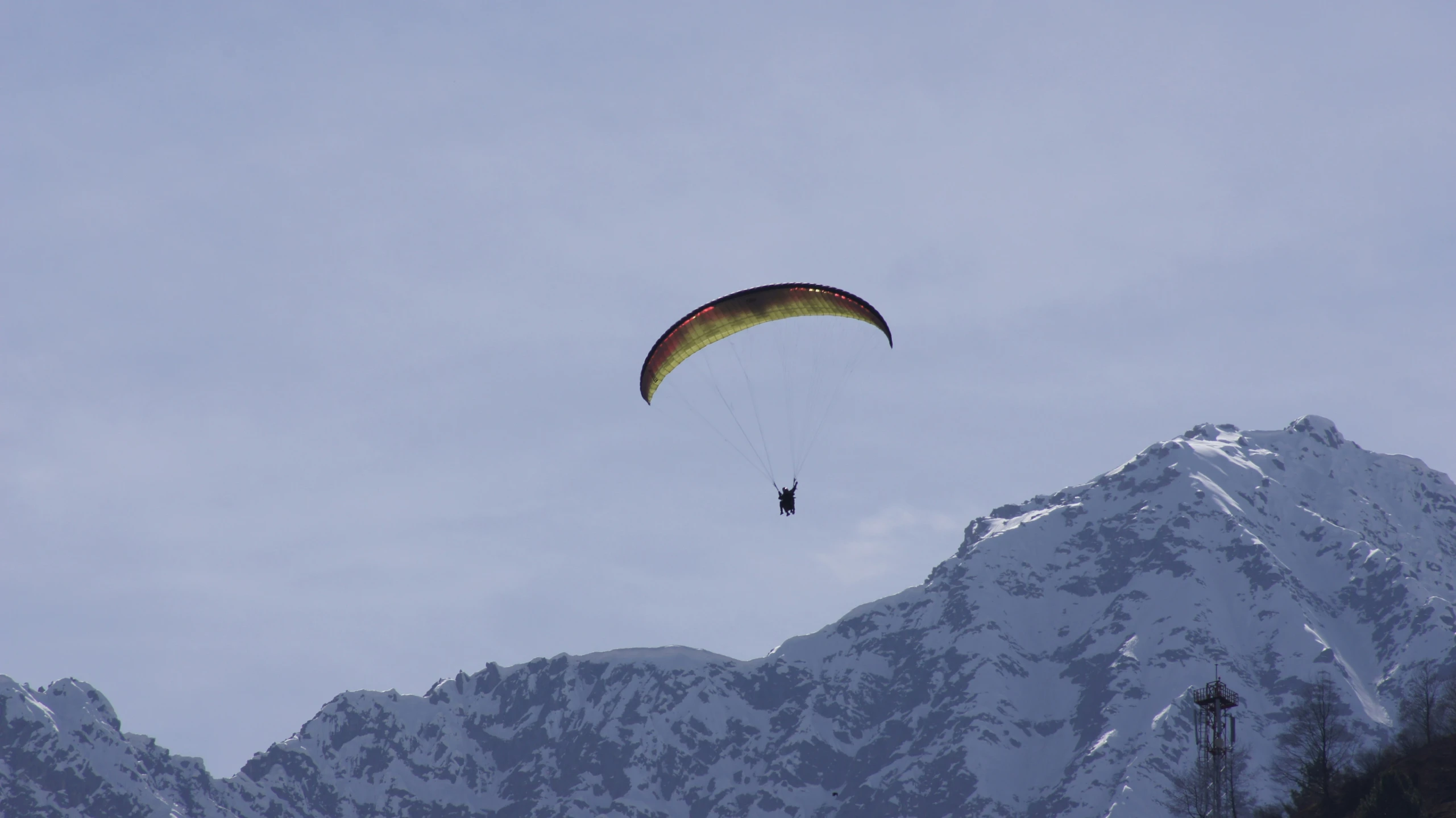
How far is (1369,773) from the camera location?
5972 cm

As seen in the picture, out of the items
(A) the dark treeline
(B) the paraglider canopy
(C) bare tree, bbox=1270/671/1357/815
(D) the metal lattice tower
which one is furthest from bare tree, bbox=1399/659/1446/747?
(B) the paraglider canopy

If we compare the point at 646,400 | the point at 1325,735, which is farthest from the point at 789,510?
the point at 1325,735

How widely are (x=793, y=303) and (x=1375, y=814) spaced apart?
958 inches

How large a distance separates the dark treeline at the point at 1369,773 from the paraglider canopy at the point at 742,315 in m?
21.5

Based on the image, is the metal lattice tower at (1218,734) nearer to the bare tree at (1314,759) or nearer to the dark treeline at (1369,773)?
the dark treeline at (1369,773)

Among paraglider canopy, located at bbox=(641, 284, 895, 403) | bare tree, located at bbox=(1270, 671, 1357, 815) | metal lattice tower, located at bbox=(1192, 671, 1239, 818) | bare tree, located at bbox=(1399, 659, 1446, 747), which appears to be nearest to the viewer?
paraglider canopy, located at bbox=(641, 284, 895, 403)

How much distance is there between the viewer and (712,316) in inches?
2175

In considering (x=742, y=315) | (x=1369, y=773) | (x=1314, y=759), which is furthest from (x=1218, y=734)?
(x=742, y=315)

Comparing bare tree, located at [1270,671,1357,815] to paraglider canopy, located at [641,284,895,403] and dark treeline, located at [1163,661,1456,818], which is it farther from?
paraglider canopy, located at [641,284,895,403]

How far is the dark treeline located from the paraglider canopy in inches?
846

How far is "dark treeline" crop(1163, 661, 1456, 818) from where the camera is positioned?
2132 inches

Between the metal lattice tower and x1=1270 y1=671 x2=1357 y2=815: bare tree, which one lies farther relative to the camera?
the metal lattice tower

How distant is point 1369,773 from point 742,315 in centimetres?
2732

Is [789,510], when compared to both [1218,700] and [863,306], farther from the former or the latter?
[1218,700]
